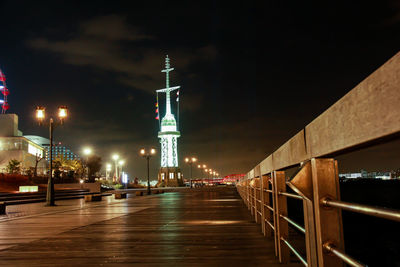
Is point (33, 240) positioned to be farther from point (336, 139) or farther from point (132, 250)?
point (336, 139)

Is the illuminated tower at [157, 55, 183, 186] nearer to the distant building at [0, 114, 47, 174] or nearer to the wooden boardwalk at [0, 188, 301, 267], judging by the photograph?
the distant building at [0, 114, 47, 174]

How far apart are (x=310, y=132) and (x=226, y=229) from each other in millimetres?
7381

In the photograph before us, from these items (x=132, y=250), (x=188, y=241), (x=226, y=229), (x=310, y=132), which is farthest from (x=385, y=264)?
(x=310, y=132)

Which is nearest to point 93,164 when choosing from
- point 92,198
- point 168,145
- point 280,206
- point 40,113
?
point 168,145

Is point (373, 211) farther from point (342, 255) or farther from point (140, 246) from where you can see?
point (140, 246)

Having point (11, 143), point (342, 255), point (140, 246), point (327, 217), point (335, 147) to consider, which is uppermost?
point (11, 143)

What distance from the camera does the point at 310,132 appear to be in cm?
293

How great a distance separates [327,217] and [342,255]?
1.35 ft

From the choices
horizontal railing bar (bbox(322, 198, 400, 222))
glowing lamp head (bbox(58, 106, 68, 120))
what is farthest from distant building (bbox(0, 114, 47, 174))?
horizontal railing bar (bbox(322, 198, 400, 222))

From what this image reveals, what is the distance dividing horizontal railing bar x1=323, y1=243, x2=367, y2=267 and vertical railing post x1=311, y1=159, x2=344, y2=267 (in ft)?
0.18

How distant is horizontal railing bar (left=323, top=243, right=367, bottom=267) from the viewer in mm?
1878

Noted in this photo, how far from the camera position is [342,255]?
2295 mm

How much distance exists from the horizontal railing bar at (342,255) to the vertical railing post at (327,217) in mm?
56

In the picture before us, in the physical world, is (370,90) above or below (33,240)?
above
